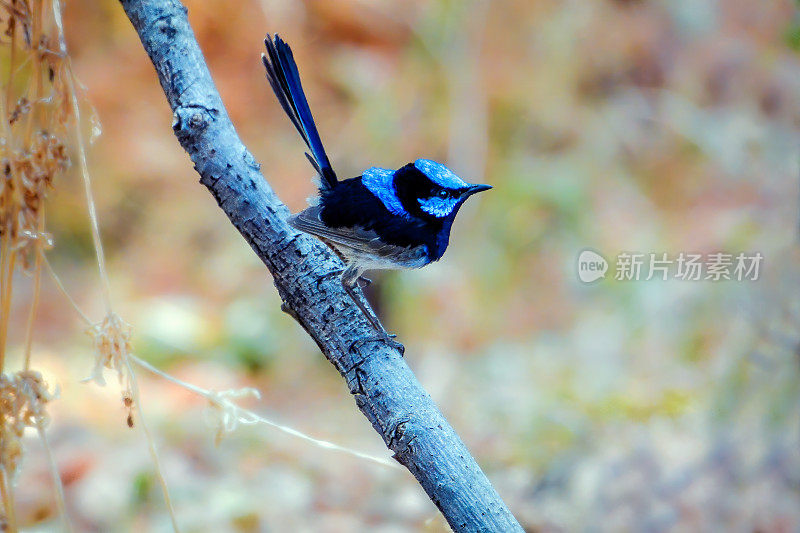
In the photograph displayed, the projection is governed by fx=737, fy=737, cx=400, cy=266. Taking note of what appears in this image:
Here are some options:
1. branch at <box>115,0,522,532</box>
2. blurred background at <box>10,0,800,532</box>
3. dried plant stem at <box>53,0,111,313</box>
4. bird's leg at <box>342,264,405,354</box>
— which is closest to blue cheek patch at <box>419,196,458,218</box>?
bird's leg at <box>342,264,405,354</box>

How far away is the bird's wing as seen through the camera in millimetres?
2203

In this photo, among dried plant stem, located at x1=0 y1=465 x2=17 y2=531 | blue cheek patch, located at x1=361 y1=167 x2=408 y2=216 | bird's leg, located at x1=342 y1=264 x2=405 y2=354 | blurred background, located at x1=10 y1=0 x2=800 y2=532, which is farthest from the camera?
blurred background, located at x1=10 y1=0 x2=800 y2=532

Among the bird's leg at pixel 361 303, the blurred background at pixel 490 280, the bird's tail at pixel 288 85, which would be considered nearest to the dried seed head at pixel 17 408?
the bird's leg at pixel 361 303

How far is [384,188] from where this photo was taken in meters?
2.43

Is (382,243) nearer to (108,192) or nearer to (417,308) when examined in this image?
(417,308)

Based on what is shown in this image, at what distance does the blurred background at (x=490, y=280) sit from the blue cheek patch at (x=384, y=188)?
1.45 m

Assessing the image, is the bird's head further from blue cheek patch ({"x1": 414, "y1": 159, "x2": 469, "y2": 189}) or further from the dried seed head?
the dried seed head

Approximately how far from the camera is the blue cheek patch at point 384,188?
2.42m

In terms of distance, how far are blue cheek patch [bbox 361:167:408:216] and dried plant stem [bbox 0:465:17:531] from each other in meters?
1.33

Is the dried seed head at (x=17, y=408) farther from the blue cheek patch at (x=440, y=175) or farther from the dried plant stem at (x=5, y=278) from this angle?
the blue cheek patch at (x=440, y=175)

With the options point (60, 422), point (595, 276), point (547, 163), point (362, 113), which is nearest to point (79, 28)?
point (362, 113)

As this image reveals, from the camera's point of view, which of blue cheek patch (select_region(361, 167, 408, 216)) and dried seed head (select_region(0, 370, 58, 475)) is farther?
blue cheek patch (select_region(361, 167, 408, 216))

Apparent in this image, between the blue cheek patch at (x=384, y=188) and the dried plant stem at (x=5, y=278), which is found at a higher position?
the blue cheek patch at (x=384, y=188)

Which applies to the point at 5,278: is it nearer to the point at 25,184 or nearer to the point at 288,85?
the point at 25,184
